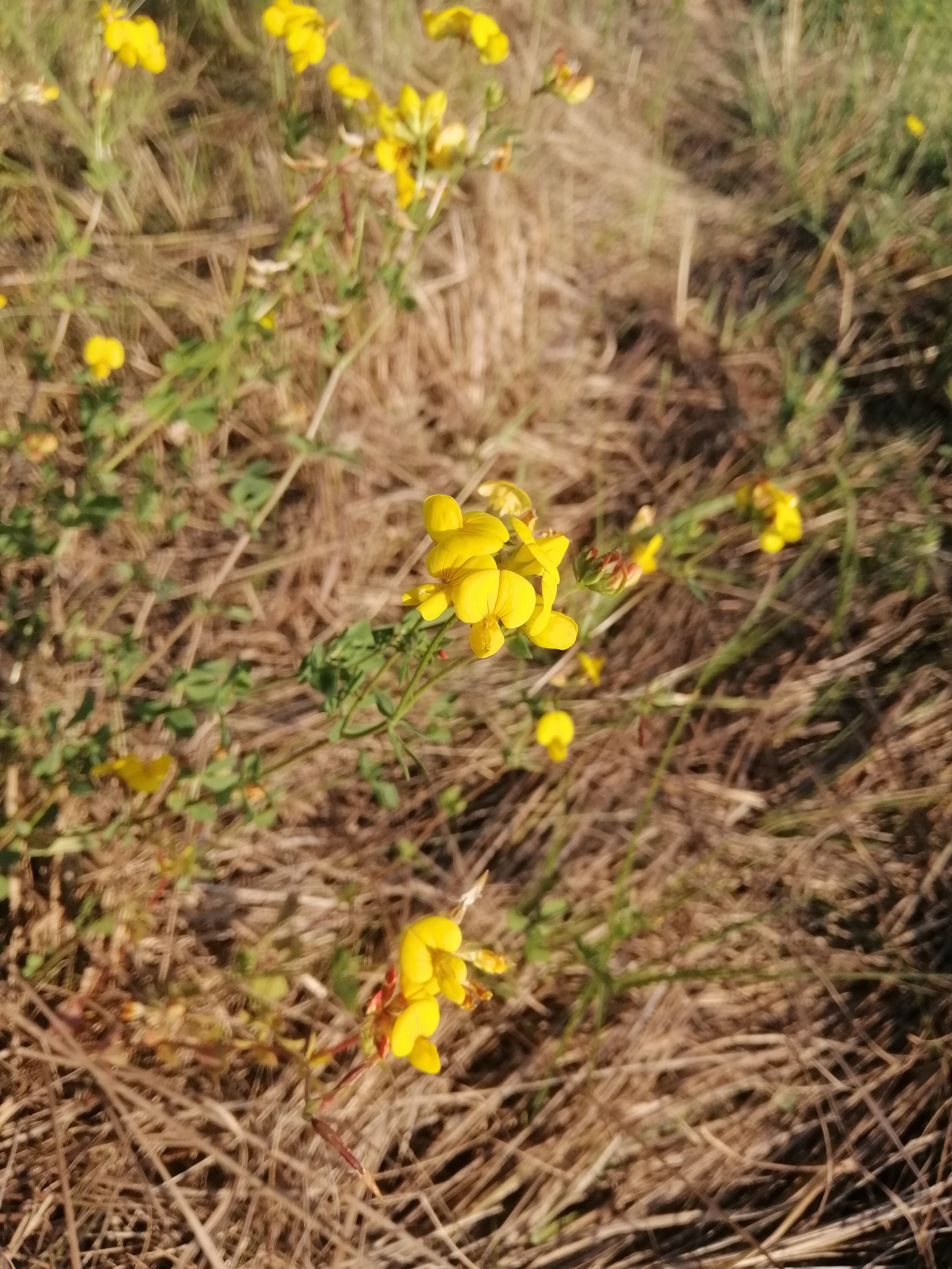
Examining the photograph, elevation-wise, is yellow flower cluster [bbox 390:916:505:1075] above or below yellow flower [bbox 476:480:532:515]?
below

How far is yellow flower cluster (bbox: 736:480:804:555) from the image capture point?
2.12 m

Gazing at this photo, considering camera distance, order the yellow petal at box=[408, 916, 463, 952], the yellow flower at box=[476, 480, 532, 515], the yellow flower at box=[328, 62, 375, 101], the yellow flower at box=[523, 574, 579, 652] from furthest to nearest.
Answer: the yellow flower at box=[328, 62, 375, 101] → the yellow flower at box=[476, 480, 532, 515] → the yellow petal at box=[408, 916, 463, 952] → the yellow flower at box=[523, 574, 579, 652]

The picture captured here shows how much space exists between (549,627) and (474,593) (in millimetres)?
164

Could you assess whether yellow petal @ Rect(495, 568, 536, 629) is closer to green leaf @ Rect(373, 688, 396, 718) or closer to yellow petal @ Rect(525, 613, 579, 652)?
yellow petal @ Rect(525, 613, 579, 652)

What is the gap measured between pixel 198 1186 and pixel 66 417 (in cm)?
183

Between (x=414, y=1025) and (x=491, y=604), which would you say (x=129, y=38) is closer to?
(x=491, y=604)

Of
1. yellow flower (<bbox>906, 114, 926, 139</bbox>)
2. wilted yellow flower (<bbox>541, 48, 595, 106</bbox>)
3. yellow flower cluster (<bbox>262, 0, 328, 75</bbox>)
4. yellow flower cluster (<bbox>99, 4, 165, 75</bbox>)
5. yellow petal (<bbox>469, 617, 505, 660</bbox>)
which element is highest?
yellow flower (<bbox>906, 114, 926, 139</bbox>)

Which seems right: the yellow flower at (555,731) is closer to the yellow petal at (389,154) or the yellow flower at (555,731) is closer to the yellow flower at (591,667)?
the yellow flower at (591,667)

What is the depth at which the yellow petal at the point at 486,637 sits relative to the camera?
1163 millimetres

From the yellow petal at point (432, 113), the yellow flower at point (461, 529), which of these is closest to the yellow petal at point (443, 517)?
the yellow flower at point (461, 529)

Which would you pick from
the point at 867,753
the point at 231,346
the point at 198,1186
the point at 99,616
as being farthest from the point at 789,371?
the point at 198,1186

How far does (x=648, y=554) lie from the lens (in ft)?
6.80

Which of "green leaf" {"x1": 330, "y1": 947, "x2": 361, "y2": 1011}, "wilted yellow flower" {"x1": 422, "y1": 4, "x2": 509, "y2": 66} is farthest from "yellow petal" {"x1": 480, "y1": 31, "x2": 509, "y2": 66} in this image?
"green leaf" {"x1": 330, "y1": 947, "x2": 361, "y2": 1011}

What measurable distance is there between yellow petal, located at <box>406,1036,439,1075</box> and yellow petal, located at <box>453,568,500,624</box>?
0.67 metres
